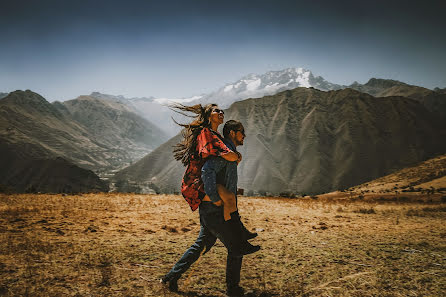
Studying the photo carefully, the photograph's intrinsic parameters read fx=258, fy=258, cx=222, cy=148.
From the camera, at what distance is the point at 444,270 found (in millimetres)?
3814

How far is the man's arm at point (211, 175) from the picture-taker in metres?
2.83

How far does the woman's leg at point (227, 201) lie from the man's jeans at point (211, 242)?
0.46 feet

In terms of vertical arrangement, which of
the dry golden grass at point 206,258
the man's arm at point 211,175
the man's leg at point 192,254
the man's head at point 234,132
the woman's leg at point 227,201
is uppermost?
the man's head at point 234,132

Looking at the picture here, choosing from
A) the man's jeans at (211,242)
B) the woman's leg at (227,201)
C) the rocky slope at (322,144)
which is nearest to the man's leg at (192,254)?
the man's jeans at (211,242)

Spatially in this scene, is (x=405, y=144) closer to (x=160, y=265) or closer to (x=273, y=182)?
(x=273, y=182)

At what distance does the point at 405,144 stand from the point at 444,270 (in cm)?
14118

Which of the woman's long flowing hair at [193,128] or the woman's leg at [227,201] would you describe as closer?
the woman's leg at [227,201]

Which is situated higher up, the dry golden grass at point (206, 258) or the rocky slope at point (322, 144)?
the rocky slope at point (322, 144)

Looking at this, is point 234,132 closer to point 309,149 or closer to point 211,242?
point 211,242

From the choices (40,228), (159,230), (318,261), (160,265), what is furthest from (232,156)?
(40,228)

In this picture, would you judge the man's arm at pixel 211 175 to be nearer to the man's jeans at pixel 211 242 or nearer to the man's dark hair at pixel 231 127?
the man's jeans at pixel 211 242

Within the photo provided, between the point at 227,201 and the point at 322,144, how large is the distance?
13787 centimetres

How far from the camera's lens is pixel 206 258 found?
4684mm

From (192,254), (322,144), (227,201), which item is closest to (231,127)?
(227,201)
